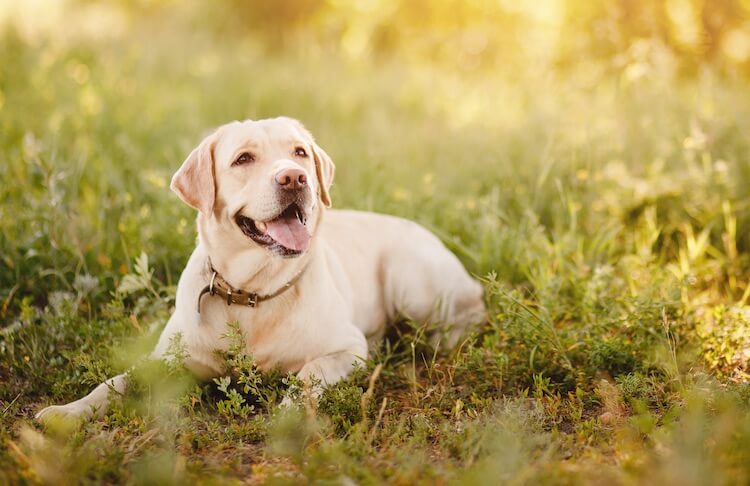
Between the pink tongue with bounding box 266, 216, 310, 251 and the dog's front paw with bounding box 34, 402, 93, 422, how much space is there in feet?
3.05

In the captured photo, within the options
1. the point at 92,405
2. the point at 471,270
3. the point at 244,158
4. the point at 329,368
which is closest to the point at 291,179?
the point at 244,158

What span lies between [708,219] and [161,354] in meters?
3.11

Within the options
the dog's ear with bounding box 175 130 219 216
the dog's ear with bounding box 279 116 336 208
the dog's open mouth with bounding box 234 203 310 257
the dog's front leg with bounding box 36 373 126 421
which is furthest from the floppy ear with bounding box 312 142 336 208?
the dog's front leg with bounding box 36 373 126 421

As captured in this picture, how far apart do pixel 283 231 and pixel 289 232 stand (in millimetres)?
24

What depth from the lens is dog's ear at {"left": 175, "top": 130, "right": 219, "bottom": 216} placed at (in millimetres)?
2820

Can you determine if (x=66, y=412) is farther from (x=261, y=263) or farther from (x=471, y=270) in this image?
(x=471, y=270)

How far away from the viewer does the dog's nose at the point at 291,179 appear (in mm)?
2648

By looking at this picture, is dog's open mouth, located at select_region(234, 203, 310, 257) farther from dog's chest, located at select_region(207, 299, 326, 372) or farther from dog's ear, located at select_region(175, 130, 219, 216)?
dog's chest, located at select_region(207, 299, 326, 372)

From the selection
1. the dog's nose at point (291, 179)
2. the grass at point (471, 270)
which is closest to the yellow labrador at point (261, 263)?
the dog's nose at point (291, 179)

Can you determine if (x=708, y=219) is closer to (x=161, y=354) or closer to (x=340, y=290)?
(x=340, y=290)

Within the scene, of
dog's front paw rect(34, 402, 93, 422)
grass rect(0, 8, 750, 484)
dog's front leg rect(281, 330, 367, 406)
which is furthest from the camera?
dog's front leg rect(281, 330, 367, 406)

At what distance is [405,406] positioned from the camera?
2.76 m

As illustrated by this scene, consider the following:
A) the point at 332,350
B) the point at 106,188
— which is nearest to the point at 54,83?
the point at 106,188

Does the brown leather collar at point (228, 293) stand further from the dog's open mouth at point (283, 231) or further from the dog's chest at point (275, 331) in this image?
the dog's open mouth at point (283, 231)
